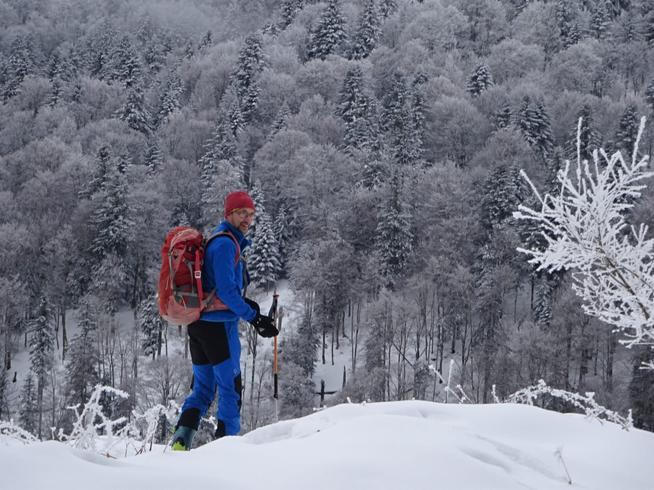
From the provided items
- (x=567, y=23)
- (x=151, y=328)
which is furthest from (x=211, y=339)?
(x=567, y=23)

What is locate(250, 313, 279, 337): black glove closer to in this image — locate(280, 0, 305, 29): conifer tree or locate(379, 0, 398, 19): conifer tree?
locate(379, 0, 398, 19): conifer tree

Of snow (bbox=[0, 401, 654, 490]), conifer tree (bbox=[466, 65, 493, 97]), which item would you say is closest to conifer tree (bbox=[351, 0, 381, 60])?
conifer tree (bbox=[466, 65, 493, 97])

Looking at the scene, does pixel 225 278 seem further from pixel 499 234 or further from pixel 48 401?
pixel 499 234

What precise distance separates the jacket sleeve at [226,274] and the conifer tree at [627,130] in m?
51.2

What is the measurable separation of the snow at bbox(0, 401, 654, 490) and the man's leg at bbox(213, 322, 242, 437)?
0.93 meters

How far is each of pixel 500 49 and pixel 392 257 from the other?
4128cm

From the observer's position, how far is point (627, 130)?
52562mm

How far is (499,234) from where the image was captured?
44.0 m

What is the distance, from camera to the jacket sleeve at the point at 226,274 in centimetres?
460

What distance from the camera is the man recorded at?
15.2ft

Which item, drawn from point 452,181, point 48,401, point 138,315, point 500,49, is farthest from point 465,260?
point 500,49

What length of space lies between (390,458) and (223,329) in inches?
90.5

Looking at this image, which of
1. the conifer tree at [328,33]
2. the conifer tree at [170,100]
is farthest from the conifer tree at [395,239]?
the conifer tree at [328,33]

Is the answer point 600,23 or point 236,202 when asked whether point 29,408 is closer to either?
point 236,202
